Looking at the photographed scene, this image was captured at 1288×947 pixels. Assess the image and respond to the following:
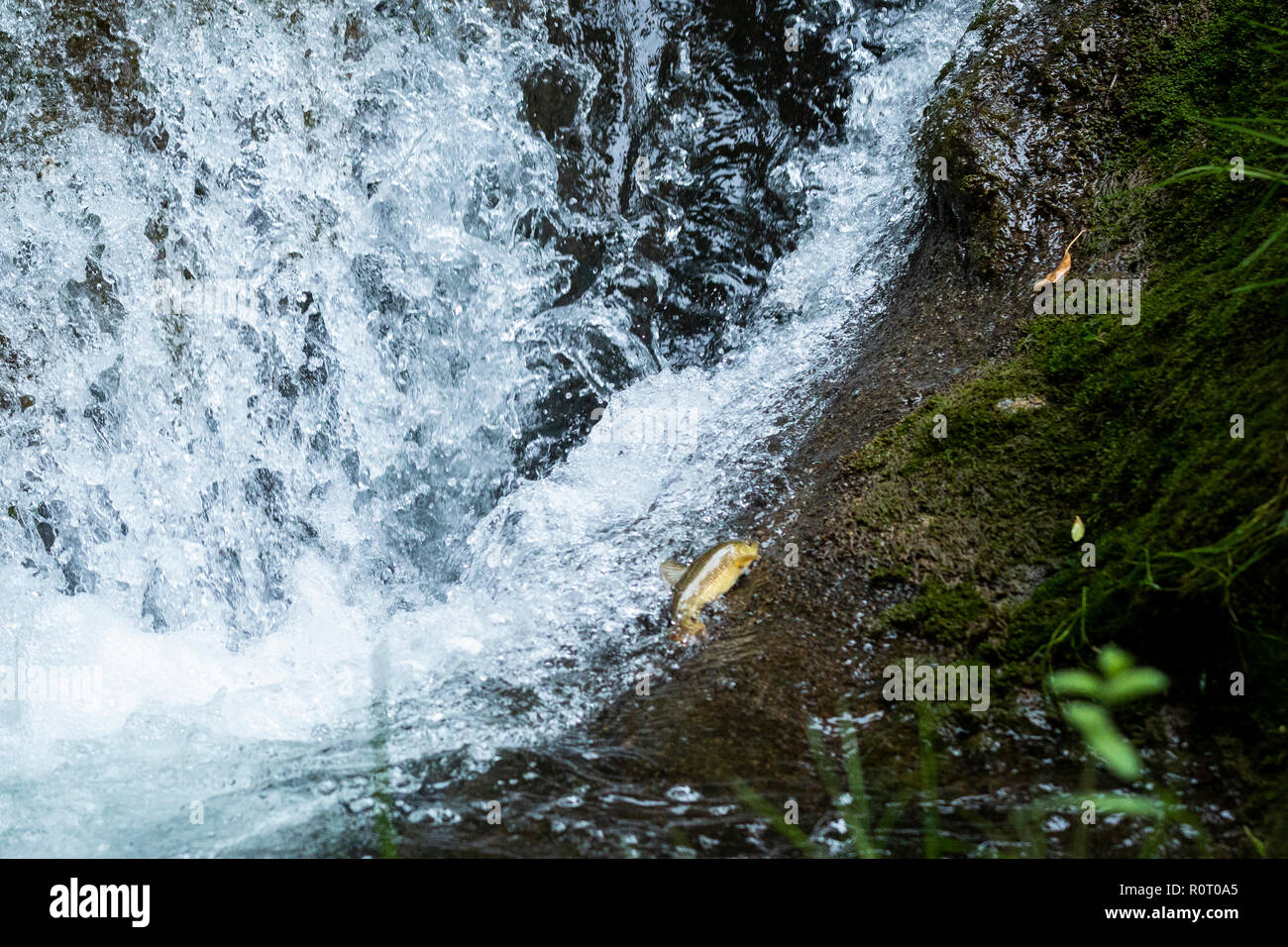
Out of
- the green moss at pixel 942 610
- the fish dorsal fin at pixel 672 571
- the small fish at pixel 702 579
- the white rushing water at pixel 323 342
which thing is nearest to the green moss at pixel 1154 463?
the green moss at pixel 942 610

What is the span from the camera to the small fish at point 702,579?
3.16 meters

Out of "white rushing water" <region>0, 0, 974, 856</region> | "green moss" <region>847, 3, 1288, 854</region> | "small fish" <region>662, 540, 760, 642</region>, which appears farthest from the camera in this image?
"white rushing water" <region>0, 0, 974, 856</region>

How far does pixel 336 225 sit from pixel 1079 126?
367cm

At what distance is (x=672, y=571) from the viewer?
3.37 metres

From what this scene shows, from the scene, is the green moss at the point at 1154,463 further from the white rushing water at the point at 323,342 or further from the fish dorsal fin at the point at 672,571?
the white rushing water at the point at 323,342

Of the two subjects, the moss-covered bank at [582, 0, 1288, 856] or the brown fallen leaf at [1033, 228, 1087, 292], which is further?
the brown fallen leaf at [1033, 228, 1087, 292]

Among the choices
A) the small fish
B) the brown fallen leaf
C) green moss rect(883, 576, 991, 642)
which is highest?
the brown fallen leaf

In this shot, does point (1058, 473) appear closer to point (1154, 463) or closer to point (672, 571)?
point (1154, 463)

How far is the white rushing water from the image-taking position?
14.1ft

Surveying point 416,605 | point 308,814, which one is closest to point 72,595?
point 416,605

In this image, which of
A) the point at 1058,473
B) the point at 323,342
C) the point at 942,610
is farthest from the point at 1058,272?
the point at 323,342

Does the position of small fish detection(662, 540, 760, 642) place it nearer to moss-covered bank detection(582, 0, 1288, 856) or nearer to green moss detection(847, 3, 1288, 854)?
moss-covered bank detection(582, 0, 1288, 856)

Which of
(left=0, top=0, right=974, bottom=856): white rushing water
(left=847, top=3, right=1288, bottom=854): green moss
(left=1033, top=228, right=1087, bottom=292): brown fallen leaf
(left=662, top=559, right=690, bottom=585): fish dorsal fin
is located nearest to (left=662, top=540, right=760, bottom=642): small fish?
(left=662, top=559, right=690, bottom=585): fish dorsal fin
